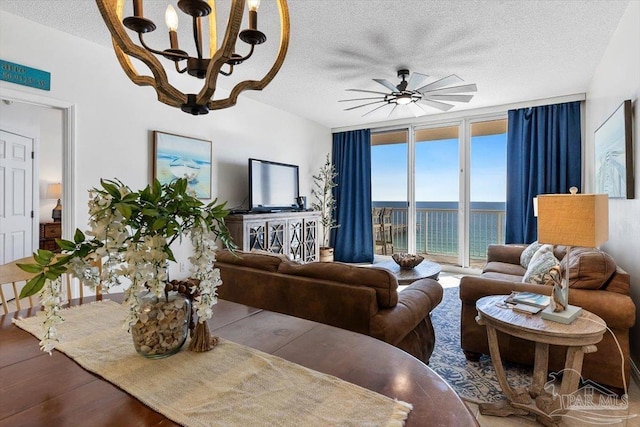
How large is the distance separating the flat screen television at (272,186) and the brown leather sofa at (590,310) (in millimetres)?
2977

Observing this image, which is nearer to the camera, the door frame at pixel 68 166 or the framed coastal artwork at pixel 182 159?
the door frame at pixel 68 166

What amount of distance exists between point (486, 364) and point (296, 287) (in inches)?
59.6

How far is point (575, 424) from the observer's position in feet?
5.67

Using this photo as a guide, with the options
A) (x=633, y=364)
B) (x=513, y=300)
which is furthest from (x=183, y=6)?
(x=633, y=364)

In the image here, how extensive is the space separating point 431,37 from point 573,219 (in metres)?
2.00

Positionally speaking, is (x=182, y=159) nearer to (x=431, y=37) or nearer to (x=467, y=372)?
(x=431, y=37)

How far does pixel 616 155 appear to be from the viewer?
2627mm

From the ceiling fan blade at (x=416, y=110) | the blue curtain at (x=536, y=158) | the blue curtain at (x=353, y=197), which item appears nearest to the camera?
the blue curtain at (x=536, y=158)

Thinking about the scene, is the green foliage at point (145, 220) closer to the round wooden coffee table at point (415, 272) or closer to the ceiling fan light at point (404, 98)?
the round wooden coffee table at point (415, 272)

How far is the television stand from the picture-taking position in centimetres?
405

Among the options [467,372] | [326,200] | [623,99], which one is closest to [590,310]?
[467,372]

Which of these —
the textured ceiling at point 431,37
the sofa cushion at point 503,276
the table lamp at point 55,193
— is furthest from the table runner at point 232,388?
the table lamp at point 55,193

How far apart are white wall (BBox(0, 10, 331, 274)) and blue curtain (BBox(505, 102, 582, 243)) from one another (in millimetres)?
3848

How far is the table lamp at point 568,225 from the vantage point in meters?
1.56
